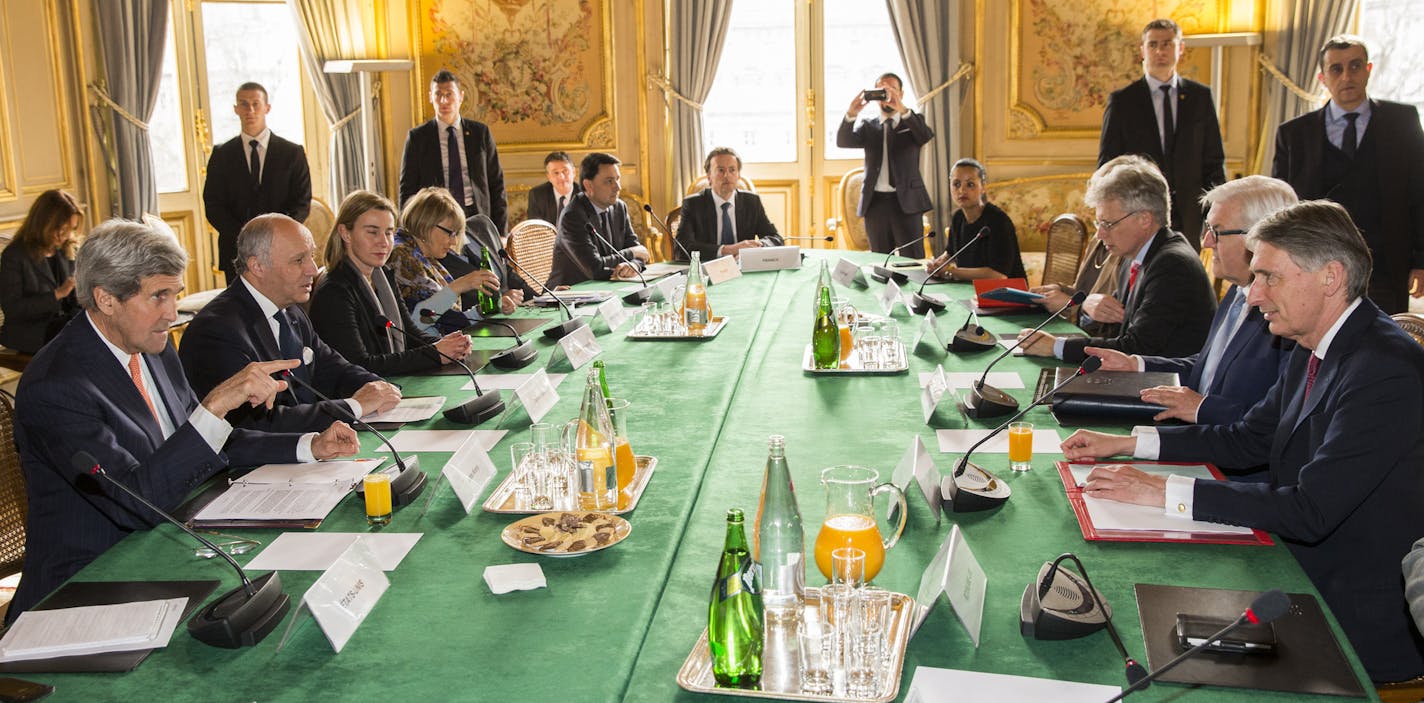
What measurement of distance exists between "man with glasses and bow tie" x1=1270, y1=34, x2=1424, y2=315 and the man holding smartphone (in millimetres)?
2289

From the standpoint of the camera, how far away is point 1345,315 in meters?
2.16

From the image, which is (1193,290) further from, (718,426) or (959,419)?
(718,426)

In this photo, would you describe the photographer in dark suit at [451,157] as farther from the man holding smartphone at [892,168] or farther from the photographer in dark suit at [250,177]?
the man holding smartphone at [892,168]

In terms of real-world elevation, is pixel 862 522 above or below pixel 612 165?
below

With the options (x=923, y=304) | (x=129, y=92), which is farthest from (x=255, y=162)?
(x=923, y=304)

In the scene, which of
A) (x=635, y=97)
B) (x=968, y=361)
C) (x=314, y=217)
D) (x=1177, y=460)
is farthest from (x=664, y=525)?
(x=635, y=97)

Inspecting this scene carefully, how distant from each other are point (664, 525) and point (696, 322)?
6.21 ft

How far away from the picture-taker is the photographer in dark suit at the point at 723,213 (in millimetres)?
6094

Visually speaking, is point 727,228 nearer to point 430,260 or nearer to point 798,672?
point 430,260

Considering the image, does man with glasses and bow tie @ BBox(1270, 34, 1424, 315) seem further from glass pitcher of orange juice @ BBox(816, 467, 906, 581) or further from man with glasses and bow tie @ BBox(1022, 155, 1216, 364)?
glass pitcher of orange juice @ BBox(816, 467, 906, 581)

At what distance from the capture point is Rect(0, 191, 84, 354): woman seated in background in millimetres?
5133

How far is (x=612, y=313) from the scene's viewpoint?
4074 mm

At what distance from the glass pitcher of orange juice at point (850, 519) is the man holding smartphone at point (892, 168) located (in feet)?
16.9

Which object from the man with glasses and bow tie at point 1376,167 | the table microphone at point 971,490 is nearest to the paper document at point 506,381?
the table microphone at point 971,490
